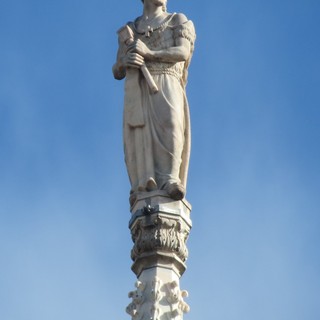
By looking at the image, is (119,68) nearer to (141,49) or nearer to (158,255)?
(141,49)

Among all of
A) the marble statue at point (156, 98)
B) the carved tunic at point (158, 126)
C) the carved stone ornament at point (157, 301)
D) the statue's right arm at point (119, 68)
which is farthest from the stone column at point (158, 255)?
the statue's right arm at point (119, 68)

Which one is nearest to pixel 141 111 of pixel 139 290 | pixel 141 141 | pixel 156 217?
pixel 141 141

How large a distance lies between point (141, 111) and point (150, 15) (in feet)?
7.02

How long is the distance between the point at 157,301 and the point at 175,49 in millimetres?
4489

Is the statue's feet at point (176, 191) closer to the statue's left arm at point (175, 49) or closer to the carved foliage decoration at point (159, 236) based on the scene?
the carved foliage decoration at point (159, 236)

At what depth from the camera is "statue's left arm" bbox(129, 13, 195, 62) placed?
1884 cm

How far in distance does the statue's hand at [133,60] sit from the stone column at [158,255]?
231 centimetres

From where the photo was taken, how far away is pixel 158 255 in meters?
17.2

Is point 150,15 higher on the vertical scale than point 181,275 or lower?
higher

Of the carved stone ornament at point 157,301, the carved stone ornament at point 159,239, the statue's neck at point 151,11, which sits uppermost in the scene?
the statue's neck at point 151,11

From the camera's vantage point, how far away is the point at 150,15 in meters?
19.7

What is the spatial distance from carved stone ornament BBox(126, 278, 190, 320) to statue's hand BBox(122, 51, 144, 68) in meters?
3.81

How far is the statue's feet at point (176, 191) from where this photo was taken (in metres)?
17.5

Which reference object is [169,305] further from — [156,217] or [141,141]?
[141,141]
